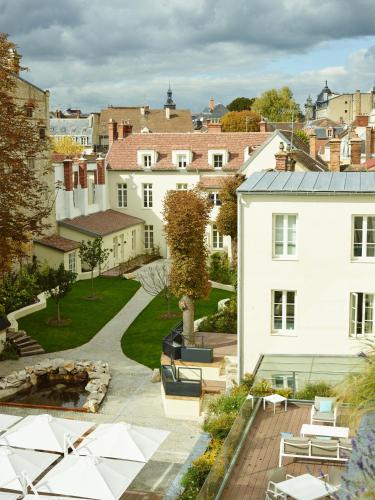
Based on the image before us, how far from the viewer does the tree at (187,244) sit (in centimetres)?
2598

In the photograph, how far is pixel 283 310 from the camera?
2222cm

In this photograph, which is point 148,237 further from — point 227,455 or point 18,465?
point 227,455

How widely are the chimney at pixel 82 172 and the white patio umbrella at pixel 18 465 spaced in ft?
106

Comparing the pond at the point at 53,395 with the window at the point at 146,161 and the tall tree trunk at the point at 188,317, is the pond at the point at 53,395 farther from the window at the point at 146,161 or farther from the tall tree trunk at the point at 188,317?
the window at the point at 146,161

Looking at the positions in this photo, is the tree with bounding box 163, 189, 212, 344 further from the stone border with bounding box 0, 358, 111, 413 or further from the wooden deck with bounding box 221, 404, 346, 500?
the wooden deck with bounding box 221, 404, 346, 500

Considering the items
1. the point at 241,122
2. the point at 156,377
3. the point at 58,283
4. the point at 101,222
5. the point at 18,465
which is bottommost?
the point at 156,377

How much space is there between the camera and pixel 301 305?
21953 millimetres

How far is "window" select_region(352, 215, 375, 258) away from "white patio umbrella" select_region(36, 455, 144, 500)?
34.7 ft

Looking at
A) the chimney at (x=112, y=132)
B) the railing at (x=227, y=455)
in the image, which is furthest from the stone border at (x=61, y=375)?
the chimney at (x=112, y=132)

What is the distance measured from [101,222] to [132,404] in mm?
24495

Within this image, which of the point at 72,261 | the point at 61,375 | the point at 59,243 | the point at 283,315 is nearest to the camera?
the point at 283,315

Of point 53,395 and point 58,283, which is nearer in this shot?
point 53,395

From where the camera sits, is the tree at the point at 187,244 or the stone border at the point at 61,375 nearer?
the stone border at the point at 61,375

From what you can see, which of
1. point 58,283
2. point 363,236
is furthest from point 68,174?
point 363,236
